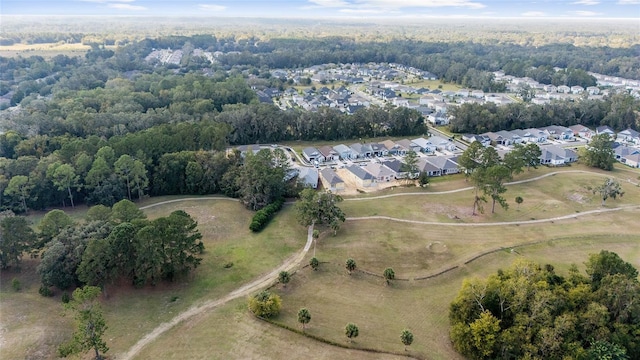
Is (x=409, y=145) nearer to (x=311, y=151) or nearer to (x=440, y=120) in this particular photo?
(x=311, y=151)

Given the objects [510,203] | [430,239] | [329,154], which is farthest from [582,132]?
[430,239]

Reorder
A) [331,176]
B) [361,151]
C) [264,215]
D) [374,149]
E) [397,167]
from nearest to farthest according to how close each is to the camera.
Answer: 1. [264,215]
2. [331,176]
3. [397,167]
4. [361,151]
5. [374,149]

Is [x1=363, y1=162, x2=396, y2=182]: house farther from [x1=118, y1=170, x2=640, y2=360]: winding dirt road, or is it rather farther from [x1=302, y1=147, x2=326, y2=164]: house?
[x1=118, y1=170, x2=640, y2=360]: winding dirt road

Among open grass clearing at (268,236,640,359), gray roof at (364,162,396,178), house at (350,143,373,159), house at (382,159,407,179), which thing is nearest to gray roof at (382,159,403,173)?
house at (382,159,407,179)

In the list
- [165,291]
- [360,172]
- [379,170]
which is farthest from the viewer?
[379,170]

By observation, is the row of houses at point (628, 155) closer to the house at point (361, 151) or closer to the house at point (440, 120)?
the house at point (440, 120)

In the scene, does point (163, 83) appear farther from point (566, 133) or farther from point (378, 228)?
point (566, 133)
